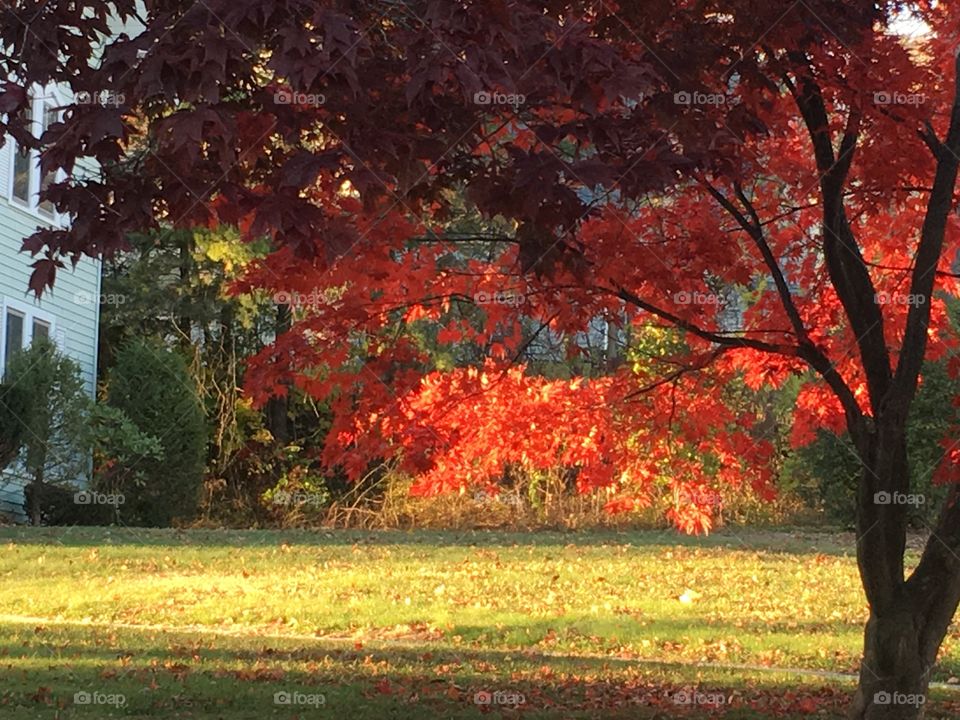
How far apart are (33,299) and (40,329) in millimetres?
782

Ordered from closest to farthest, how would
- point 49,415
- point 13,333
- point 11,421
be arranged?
point 11,421 → point 49,415 → point 13,333

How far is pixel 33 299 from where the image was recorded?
2341 centimetres

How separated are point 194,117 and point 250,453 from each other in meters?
22.6

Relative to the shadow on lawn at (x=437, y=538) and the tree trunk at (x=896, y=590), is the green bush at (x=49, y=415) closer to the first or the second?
the shadow on lawn at (x=437, y=538)

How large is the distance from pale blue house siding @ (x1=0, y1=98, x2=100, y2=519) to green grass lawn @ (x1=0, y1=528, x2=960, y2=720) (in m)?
3.46

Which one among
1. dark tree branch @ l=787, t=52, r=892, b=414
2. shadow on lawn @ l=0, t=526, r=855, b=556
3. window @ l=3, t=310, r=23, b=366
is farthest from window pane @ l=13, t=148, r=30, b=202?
dark tree branch @ l=787, t=52, r=892, b=414

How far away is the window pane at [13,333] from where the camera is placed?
71.4 feet

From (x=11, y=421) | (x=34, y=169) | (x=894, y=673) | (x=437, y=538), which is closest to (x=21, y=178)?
(x=34, y=169)

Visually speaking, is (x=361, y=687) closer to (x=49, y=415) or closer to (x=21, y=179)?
(x=49, y=415)

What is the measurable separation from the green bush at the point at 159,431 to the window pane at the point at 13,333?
2.23m

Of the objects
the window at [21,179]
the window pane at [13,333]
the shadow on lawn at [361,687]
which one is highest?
the window at [21,179]

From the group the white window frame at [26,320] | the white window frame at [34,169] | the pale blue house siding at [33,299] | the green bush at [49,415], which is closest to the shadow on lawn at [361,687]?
the green bush at [49,415]

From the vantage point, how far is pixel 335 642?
39.0 ft

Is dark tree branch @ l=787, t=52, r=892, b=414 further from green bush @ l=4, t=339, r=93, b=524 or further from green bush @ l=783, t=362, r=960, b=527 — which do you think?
green bush @ l=4, t=339, r=93, b=524
